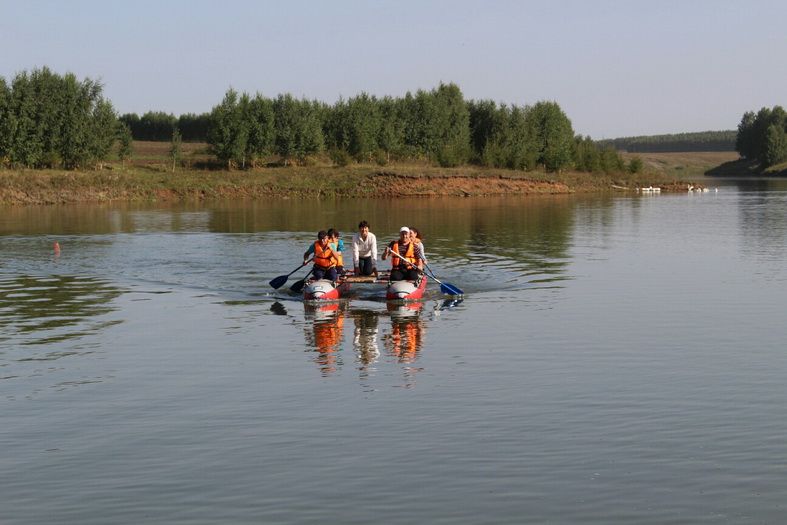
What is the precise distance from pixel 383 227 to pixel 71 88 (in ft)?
180

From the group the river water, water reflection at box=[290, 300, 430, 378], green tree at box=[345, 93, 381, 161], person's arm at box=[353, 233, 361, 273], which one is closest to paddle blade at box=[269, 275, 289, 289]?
the river water

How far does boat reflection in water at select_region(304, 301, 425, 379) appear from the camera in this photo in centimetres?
2188

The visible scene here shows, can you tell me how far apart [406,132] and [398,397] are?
120 meters

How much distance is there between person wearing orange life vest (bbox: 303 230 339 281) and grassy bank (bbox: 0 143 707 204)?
6724 centimetres

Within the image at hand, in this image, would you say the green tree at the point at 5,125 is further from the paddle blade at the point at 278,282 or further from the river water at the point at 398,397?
the paddle blade at the point at 278,282

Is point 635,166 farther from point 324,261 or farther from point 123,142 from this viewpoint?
point 324,261

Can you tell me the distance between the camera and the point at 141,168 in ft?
374

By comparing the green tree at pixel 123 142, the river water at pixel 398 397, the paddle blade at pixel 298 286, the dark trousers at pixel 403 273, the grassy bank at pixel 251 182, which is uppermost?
the green tree at pixel 123 142

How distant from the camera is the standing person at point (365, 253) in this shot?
110 ft

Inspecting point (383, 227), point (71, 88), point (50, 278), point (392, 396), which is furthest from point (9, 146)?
point (392, 396)

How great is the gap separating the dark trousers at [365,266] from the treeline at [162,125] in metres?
133

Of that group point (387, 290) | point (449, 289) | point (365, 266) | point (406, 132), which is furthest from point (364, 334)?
point (406, 132)

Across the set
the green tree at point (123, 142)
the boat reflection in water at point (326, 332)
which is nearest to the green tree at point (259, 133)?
the green tree at point (123, 142)

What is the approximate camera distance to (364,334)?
25422 mm
